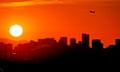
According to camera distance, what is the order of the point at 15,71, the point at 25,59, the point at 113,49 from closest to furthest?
1. the point at 15,71
2. the point at 25,59
3. the point at 113,49

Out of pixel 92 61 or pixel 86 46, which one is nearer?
pixel 92 61

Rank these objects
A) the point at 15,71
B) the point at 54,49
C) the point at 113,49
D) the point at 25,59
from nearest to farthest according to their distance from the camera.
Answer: the point at 15,71, the point at 25,59, the point at 54,49, the point at 113,49

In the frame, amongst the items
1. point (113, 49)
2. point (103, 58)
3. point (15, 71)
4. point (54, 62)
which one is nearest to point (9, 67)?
point (15, 71)

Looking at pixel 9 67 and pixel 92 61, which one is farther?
pixel 92 61

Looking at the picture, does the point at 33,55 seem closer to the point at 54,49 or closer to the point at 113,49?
the point at 54,49

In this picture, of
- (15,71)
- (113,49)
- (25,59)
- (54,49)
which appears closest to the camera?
(15,71)

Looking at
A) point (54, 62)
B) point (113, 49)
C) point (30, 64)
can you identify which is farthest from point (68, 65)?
point (113, 49)

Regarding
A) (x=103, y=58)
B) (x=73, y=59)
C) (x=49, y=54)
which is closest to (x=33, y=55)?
(x=49, y=54)

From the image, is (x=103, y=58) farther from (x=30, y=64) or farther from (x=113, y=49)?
(x=30, y=64)

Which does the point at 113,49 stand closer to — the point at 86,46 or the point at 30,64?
the point at 86,46
